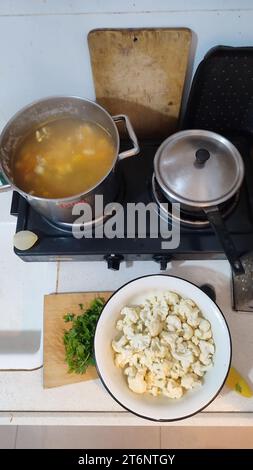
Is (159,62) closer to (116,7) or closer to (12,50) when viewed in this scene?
(116,7)

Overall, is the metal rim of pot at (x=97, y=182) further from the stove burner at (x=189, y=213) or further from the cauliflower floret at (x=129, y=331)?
the cauliflower floret at (x=129, y=331)

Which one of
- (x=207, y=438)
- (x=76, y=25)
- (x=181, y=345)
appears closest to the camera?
(x=76, y=25)

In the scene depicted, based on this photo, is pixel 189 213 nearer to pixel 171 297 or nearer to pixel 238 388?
pixel 171 297

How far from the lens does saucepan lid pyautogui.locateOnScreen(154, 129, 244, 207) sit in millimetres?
766

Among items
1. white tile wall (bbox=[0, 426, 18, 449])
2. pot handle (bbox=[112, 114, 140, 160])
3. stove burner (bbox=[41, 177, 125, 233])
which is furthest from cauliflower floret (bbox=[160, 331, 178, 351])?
white tile wall (bbox=[0, 426, 18, 449])

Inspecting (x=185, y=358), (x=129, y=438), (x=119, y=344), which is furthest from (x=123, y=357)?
(x=129, y=438)

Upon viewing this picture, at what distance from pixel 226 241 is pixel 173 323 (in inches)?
8.7

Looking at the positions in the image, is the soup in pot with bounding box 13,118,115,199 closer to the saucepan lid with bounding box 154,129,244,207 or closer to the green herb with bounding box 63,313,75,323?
the saucepan lid with bounding box 154,129,244,207

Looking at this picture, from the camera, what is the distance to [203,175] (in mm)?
771

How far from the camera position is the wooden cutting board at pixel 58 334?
867 mm

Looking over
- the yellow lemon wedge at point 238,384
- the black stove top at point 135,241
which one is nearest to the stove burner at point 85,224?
the black stove top at point 135,241

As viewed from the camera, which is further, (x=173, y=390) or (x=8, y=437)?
(x=8, y=437)

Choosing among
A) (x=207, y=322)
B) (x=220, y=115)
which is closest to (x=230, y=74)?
(x=220, y=115)

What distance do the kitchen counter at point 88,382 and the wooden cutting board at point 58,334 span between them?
2cm
